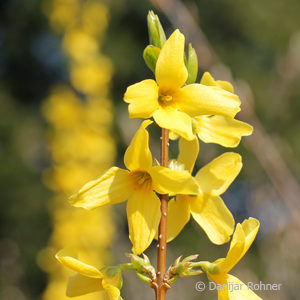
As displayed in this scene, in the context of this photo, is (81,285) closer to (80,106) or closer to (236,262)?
(236,262)

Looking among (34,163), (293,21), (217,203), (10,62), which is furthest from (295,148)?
(217,203)

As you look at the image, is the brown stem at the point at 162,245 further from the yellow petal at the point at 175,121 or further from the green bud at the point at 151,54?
the green bud at the point at 151,54

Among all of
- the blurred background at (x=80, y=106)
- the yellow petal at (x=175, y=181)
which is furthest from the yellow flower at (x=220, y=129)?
the blurred background at (x=80, y=106)

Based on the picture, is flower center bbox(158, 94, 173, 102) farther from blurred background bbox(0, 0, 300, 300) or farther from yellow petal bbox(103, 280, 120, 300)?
blurred background bbox(0, 0, 300, 300)

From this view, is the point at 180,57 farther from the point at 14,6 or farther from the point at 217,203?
the point at 14,6

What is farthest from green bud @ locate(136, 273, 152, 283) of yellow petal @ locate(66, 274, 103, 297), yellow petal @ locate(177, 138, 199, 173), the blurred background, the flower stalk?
the blurred background

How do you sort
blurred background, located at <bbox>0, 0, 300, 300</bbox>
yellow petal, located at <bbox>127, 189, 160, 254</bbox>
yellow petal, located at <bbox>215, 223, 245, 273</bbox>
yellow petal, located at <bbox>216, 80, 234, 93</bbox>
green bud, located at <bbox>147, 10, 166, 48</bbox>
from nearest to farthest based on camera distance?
yellow petal, located at <bbox>215, 223, 245, 273</bbox>, yellow petal, located at <bbox>127, 189, 160, 254</bbox>, green bud, located at <bbox>147, 10, 166, 48</bbox>, yellow petal, located at <bbox>216, 80, 234, 93</bbox>, blurred background, located at <bbox>0, 0, 300, 300</bbox>

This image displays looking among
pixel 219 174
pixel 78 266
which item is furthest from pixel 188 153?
pixel 78 266
